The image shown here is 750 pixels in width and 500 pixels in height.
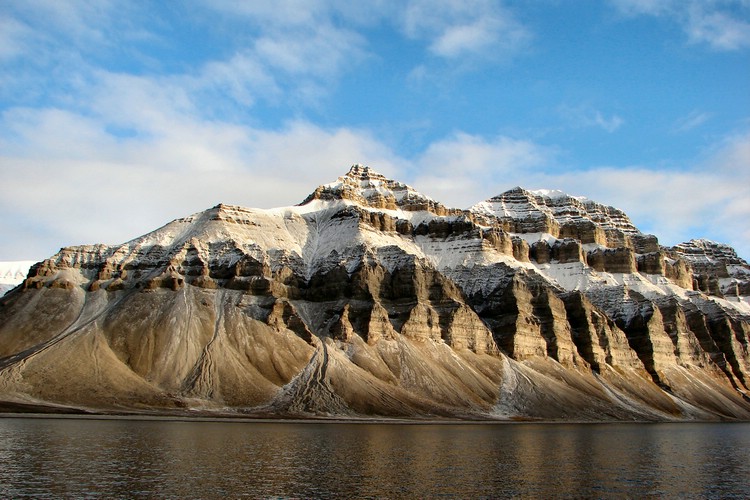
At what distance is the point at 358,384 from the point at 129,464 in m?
101

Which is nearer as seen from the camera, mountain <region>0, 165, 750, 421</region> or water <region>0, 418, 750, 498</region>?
water <region>0, 418, 750, 498</region>

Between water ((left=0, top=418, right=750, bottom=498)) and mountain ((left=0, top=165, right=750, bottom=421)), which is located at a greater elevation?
mountain ((left=0, top=165, right=750, bottom=421))

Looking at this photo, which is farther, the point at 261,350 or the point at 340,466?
the point at 261,350

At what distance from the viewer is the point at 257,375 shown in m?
→ 156

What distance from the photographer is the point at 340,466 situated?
60.0 meters

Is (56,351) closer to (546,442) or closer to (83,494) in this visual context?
(546,442)

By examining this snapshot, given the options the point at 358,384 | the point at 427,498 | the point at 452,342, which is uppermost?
the point at 452,342

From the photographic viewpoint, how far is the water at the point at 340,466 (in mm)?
47750

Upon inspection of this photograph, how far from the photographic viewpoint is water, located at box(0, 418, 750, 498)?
157 feet

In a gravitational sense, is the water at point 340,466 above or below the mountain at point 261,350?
below

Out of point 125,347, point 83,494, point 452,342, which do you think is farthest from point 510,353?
point 83,494

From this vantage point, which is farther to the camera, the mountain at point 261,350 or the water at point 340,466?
the mountain at point 261,350

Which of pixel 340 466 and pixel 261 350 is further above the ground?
pixel 261 350

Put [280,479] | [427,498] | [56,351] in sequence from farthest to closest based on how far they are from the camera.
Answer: [56,351] < [280,479] < [427,498]
